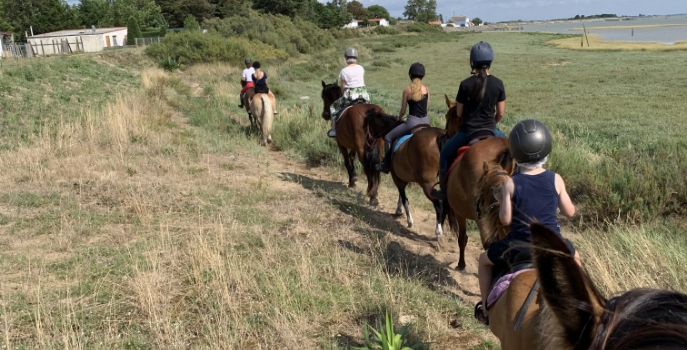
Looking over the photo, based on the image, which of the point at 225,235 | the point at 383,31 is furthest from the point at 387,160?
the point at 383,31

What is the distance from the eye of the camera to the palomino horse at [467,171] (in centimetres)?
467

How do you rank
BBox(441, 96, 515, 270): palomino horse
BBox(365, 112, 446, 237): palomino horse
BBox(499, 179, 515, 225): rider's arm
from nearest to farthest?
BBox(499, 179, 515, 225): rider's arm < BBox(441, 96, 515, 270): palomino horse < BBox(365, 112, 446, 237): palomino horse

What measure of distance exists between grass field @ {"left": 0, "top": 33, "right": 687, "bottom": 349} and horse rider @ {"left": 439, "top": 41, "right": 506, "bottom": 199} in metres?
1.65

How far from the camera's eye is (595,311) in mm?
1294

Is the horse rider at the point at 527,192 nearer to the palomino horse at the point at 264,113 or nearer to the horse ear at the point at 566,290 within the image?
the horse ear at the point at 566,290

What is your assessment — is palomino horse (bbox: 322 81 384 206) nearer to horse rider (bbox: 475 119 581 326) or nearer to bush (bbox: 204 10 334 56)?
horse rider (bbox: 475 119 581 326)

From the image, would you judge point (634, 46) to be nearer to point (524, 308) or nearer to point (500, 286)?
point (500, 286)

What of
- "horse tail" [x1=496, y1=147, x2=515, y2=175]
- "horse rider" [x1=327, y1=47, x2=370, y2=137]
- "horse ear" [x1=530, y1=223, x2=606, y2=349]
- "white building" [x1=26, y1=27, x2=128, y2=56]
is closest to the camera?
"horse ear" [x1=530, y1=223, x2=606, y2=349]

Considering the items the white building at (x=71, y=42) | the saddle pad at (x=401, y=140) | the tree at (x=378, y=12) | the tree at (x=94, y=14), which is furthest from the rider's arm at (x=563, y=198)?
the tree at (x=378, y=12)

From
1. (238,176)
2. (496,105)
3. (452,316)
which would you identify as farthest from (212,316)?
(238,176)

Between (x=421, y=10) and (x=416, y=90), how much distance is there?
169676mm

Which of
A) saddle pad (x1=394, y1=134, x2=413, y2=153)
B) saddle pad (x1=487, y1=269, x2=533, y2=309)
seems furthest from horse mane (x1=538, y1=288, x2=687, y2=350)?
saddle pad (x1=394, y1=134, x2=413, y2=153)

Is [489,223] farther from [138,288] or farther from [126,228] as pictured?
[126,228]

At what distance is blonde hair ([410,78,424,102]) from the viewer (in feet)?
22.6
